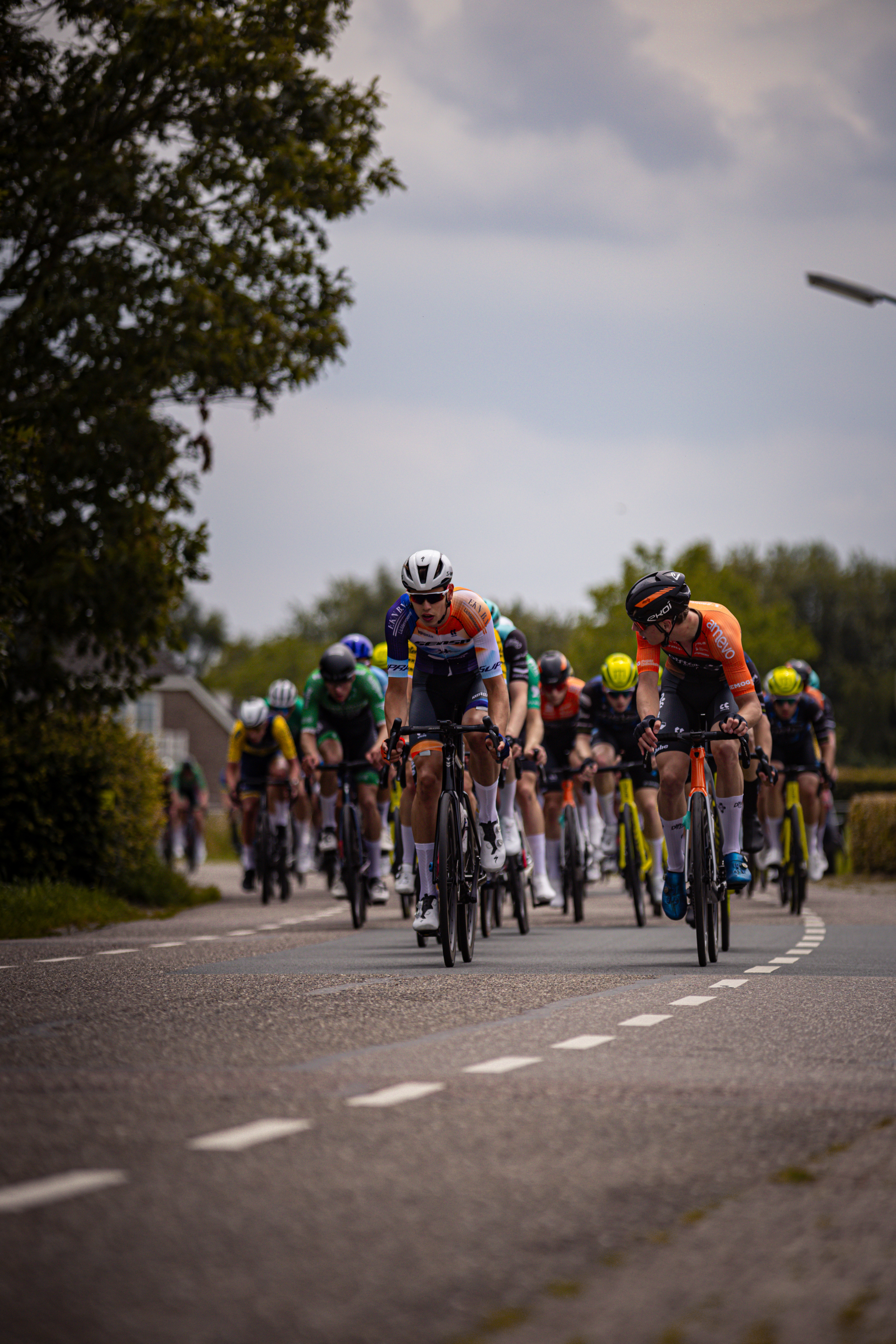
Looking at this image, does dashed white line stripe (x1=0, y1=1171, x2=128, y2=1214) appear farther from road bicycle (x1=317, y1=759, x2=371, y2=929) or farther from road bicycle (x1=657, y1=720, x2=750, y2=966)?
road bicycle (x1=317, y1=759, x2=371, y2=929)

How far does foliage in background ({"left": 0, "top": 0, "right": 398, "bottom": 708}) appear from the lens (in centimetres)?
1927

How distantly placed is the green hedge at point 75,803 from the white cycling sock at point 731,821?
319 inches

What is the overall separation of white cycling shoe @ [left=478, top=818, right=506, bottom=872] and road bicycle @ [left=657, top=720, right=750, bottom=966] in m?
1.16

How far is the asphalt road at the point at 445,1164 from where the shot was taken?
11.5ft

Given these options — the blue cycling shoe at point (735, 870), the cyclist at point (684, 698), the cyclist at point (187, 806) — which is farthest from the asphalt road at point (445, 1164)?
the cyclist at point (187, 806)

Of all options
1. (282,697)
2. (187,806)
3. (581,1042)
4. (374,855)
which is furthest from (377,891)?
(187,806)

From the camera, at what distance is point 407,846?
13.1 meters

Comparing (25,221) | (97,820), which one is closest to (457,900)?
(97,820)

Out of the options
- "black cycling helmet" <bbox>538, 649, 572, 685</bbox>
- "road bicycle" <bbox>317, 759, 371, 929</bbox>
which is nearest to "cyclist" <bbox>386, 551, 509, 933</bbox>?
"road bicycle" <bbox>317, 759, 371, 929</bbox>

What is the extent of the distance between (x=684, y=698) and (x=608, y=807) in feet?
27.6

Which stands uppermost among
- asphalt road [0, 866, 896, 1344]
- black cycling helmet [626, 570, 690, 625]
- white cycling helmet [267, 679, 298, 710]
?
white cycling helmet [267, 679, 298, 710]

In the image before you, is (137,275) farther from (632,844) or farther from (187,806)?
(187,806)

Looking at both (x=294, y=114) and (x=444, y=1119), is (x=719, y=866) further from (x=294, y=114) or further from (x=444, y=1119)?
(x=294, y=114)

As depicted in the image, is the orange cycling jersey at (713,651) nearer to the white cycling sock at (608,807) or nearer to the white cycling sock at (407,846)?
the white cycling sock at (407,846)
